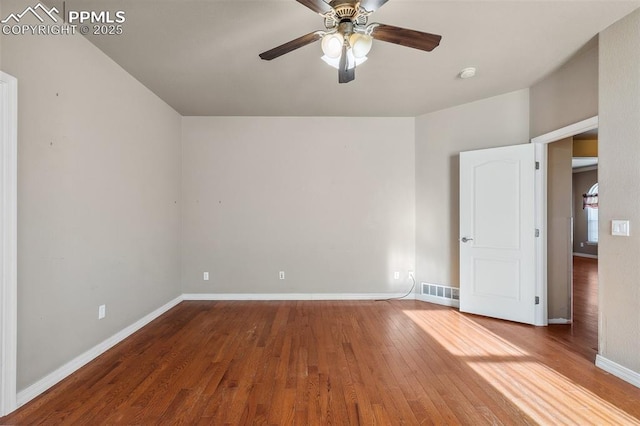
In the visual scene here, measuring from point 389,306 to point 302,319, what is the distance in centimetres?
126

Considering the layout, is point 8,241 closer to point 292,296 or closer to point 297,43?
point 297,43

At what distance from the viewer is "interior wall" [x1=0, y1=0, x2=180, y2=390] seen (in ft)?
6.17

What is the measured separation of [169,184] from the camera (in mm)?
3826

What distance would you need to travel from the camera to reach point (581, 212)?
28.5 ft

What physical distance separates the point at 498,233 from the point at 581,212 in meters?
8.08

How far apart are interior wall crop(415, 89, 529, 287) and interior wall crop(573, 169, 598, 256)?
A: 25.2 feet

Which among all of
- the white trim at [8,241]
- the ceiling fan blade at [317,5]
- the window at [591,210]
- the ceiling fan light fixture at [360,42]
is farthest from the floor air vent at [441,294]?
the window at [591,210]

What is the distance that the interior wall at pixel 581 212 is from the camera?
8.47 metres

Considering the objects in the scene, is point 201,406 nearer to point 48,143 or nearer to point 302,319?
Result: point 302,319

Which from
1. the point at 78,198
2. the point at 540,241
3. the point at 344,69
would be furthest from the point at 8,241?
the point at 540,241

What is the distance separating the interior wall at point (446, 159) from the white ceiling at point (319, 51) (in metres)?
0.25

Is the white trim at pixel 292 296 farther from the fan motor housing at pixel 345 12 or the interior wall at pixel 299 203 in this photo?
the fan motor housing at pixel 345 12

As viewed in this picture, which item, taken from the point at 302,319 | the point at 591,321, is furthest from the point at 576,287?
the point at 302,319

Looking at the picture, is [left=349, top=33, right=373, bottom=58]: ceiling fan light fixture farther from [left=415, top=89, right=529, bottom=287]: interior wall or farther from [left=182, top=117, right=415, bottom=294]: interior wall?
[left=415, top=89, right=529, bottom=287]: interior wall
